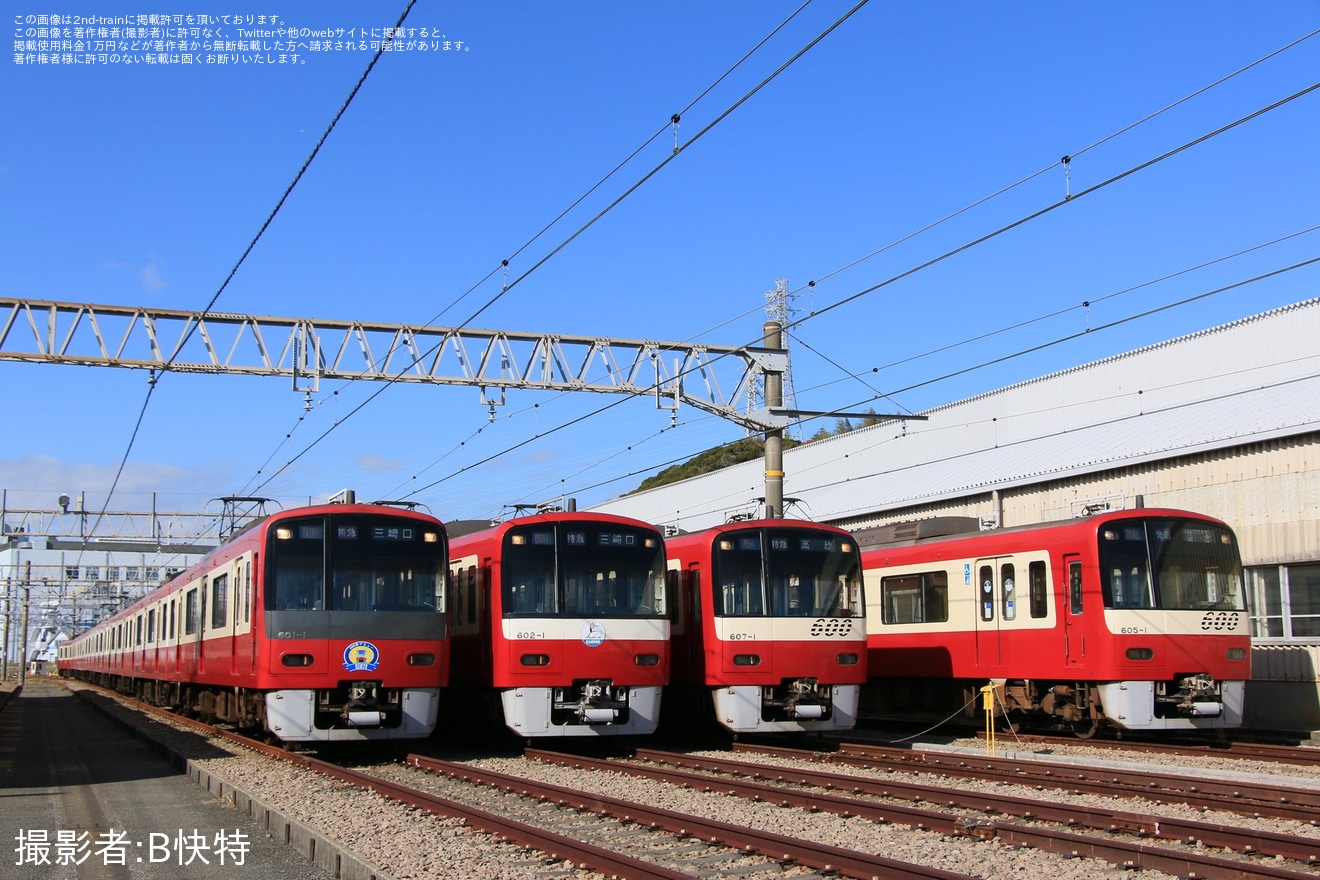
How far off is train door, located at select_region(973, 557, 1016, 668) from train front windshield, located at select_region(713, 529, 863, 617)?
2148 mm

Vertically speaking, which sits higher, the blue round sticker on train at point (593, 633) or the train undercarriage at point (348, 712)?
the blue round sticker on train at point (593, 633)

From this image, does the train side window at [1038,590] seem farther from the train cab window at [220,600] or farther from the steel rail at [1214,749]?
the train cab window at [220,600]

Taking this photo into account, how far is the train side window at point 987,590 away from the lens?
61.8ft

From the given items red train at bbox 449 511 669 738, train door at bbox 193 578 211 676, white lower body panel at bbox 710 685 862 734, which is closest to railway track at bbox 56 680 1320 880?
red train at bbox 449 511 669 738

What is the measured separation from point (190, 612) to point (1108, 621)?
14.6m

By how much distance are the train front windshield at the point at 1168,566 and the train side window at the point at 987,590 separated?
7.33 feet

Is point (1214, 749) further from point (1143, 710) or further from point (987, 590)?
point (987, 590)

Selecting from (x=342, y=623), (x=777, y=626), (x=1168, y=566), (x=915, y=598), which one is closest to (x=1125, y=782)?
(x=1168, y=566)

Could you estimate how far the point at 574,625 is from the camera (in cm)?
1670

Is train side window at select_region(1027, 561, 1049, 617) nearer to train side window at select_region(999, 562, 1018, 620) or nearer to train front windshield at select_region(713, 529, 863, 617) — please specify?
train side window at select_region(999, 562, 1018, 620)

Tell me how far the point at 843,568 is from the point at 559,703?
4345 millimetres

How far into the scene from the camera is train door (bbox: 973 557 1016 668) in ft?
61.2

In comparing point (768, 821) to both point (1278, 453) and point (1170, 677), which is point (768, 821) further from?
point (1278, 453)

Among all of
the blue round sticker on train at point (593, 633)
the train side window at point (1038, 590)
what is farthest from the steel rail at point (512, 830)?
A: the train side window at point (1038, 590)
